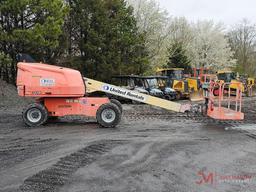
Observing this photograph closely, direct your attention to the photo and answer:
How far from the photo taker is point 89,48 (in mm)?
26125

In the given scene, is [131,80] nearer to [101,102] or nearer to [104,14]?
[104,14]

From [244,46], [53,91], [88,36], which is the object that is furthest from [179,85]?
[244,46]

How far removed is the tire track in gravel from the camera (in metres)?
5.14

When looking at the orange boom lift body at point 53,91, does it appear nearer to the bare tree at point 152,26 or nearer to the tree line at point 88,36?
the tree line at point 88,36

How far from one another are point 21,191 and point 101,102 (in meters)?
6.32

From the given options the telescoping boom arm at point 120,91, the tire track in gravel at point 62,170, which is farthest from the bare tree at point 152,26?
the tire track in gravel at point 62,170

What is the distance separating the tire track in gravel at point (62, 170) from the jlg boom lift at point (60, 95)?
2.92 meters

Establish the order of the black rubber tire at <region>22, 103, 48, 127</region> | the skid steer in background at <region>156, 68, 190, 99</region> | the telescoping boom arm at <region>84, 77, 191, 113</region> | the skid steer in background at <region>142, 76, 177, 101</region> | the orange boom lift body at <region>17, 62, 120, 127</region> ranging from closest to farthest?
the orange boom lift body at <region>17, 62, 120, 127</region> → the black rubber tire at <region>22, 103, 48, 127</region> → the telescoping boom arm at <region>84, 77, 191, 113</region> → the skid steer in background at <region>142, 76, 177, 101</region> → the skid steer in background at <region>156, 68, 190, 99</region>

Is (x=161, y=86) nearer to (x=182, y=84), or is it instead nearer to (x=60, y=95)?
(x=182, y=84)

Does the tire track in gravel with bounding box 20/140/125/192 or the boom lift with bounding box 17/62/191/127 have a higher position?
the boom lift with bounding box 17/62/191/127

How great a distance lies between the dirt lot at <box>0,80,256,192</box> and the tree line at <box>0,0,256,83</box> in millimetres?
10826

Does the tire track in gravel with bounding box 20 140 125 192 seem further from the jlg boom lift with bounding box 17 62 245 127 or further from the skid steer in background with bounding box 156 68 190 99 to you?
the skid steer in background with bounding box 156 68 190 99

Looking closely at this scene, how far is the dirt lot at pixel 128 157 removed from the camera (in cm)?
536

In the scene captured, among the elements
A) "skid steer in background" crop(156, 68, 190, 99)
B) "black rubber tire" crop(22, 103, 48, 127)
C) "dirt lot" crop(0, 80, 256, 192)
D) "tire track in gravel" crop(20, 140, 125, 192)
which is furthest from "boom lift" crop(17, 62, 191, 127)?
"skid steer in background" crop(156, 68, 190, 99)
